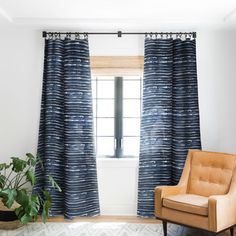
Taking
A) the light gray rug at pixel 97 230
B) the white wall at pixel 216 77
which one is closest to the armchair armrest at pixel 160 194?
the light gray rug at pixel 97 230

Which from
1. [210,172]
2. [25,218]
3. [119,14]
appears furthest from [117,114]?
[25,218]

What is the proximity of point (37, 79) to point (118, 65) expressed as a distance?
1041mm

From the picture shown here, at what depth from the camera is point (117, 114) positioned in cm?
407

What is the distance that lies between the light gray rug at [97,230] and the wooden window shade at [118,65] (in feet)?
6.02

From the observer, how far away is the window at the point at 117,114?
4078 millimetres

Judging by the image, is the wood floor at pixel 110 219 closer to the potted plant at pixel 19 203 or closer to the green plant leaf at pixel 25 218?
the potted plant at pixel 19 203

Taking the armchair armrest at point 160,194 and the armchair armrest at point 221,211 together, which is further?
the armchair armrest at point 160,194

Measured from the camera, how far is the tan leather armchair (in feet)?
9.35

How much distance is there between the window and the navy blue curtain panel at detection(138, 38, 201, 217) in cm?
31

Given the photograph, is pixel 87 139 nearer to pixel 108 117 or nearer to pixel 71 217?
pixel 108 117

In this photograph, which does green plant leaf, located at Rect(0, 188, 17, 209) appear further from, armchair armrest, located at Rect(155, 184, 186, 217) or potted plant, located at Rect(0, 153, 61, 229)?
armchair armrest, located at Rect(155, 184, 186, 217)

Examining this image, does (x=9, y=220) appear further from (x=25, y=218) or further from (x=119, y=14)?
(x=119, y=14)

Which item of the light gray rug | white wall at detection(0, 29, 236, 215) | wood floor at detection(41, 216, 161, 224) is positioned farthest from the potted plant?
white wall at detection(0, 29, 236, 215)

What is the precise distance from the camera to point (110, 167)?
156 inches
